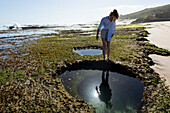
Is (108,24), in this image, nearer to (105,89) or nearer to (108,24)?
(108,24)

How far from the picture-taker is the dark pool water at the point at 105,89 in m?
3.94

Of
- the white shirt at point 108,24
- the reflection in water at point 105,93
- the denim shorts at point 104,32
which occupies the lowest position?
the reflection in water at point 105,93

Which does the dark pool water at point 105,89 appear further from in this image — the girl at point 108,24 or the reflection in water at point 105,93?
the girl at point 108,24

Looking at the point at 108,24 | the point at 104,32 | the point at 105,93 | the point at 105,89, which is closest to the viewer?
the point at 105,93

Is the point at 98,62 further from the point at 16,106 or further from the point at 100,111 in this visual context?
the point at 16,106

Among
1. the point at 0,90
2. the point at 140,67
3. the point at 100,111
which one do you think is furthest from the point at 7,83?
the point at 140,67

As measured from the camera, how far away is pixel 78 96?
4496 millimetres

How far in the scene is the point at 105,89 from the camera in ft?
16.2

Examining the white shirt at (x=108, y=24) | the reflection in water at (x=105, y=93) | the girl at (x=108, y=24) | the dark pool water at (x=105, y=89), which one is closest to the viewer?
the dark pool water at (x=105, y=89)

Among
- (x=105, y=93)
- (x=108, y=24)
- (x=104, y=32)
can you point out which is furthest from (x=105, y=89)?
(x=108, y=24)

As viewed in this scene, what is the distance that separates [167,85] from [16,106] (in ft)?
19.3

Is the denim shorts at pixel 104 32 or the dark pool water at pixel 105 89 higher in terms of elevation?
the denim shorts at pixel 104 32

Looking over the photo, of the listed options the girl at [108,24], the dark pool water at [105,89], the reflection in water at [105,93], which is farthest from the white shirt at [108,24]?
the reflection in water at [105,93]

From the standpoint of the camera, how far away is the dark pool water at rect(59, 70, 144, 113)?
12.9 ft
